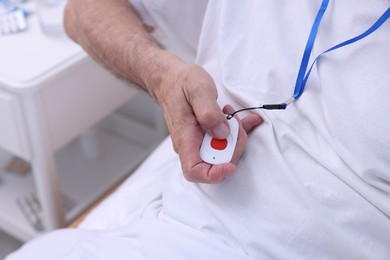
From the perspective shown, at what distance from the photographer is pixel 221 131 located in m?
0.60

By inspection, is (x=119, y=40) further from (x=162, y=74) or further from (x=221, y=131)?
(x=221, y=131)

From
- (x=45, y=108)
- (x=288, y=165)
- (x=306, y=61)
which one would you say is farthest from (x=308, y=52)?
(x=45, y=108)

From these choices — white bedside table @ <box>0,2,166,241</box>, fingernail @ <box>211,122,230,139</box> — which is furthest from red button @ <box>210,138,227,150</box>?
white bedside table @ <box>0,2,166,241</box>

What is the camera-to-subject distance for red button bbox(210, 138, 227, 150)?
2.00 ft

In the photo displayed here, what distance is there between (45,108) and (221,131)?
577 mm

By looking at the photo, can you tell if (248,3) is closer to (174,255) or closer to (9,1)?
(174,255)

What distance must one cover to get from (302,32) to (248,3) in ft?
0.31

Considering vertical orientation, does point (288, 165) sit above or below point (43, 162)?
above

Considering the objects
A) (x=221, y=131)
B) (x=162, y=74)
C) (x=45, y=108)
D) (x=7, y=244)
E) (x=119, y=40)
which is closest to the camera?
(x=221, y=131)

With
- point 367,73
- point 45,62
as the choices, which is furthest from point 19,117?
point 367,73

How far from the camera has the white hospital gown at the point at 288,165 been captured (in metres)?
0.57

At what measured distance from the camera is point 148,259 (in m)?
0.60

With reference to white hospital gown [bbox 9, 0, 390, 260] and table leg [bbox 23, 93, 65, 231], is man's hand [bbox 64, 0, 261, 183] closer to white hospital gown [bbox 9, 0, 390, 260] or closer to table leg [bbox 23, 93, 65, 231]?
white hospital gown [bbox 9, 0, 390, 260]

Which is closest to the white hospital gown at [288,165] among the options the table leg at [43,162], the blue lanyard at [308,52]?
the blue lanyard at [308,52]
